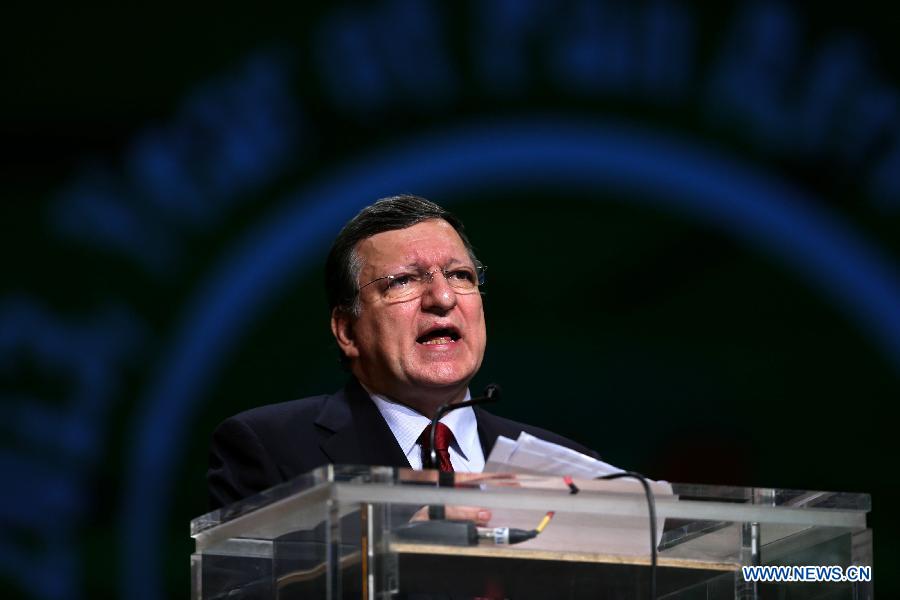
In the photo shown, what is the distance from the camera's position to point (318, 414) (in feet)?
8.84

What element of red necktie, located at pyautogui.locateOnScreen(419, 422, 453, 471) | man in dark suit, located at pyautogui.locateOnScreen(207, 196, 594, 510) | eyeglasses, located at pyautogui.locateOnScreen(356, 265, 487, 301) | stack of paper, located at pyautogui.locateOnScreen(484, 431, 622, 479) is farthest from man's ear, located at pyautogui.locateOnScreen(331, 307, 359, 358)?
stack of paper, located at pyautogui.locateOnScreen(484, 431, 622, 479)

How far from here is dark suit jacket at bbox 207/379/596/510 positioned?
8.27ft

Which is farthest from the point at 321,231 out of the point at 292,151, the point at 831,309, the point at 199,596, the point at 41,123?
the point at 199,596

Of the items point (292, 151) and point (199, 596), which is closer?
point (199, 596)

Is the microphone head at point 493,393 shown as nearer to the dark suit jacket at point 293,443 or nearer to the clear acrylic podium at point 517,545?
the clear acrylic podium at point 517,545

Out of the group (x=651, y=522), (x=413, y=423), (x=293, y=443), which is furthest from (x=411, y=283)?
(x=651, y=522)

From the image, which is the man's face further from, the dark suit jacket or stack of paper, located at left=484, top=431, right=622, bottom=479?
stack of paper, located at left=484, top=431, right=622, bottom=479

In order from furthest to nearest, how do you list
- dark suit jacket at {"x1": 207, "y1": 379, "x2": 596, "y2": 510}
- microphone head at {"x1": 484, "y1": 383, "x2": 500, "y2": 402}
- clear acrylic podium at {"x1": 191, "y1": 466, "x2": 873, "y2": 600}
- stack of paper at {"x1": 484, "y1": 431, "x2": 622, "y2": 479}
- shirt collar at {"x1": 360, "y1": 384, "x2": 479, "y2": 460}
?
1. shirt collar at {"x1": 360, "y1": 384, "x2": 479, "y2": 460}
2. dark suit jacket at {"x1": 207, "y1": 379, "x2": 596, "y2": 510}
3. microphone head at {"x1": 484, "y1": 383, "x2": 500, "y2": 402}
4. stack of paper at {"x1": 484, "y1": 431, "x2": 622, "y2": 479}
5. clear acrylic podium at {"x1": 191, "y1": 466, "x2": 873, "y2": 600}

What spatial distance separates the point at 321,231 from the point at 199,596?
6.04 feet

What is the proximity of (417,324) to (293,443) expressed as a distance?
0.38m

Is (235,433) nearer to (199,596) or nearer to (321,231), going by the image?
(199,596)

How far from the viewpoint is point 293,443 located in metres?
2.58

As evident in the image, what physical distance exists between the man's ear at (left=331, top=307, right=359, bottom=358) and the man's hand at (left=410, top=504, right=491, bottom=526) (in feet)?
3.89

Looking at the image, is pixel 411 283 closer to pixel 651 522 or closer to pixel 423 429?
pixel 423 429
